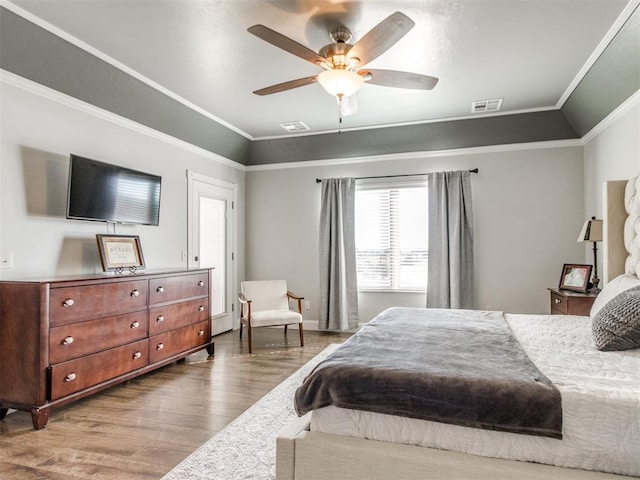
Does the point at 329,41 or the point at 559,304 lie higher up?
the point at 329,41

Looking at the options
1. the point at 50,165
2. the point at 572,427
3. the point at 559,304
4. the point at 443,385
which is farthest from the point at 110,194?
the point at 559,304

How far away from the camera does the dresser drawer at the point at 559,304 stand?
396 centimetres

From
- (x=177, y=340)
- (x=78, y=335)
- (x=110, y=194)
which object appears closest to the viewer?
(x=78, y=335)

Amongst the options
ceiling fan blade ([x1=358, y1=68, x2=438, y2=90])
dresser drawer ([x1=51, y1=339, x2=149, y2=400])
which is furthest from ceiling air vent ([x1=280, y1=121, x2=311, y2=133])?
dresser drawer ([x1=51, y1=339, x2=149, y2=400])

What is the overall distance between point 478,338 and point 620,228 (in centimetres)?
208

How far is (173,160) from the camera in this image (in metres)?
4.71

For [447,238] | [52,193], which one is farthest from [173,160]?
[447,238]

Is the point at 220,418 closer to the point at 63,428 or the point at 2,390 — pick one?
the point at 63,428

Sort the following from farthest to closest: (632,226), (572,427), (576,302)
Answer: (576,302)
(632,226)
(572,427)

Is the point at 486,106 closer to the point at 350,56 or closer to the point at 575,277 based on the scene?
the point at 575,277

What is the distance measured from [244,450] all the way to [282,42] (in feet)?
8.00

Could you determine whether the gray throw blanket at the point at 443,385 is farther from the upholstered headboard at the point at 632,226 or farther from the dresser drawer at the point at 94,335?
the dresser drawer at the point at 94,335

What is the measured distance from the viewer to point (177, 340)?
13.0 feet

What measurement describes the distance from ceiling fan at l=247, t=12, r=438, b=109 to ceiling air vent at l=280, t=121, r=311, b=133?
2230mm
